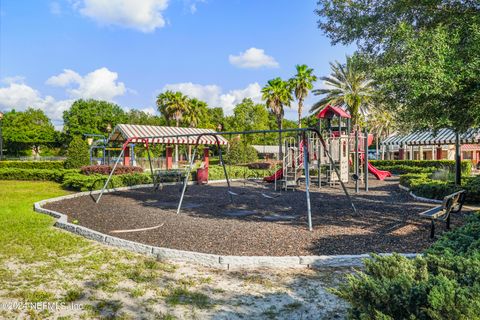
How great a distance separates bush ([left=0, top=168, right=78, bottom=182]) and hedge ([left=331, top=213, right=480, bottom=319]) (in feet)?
65.3

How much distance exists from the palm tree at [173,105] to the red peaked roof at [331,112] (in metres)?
31.5

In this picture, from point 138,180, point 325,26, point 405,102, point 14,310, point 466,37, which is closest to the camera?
point 14,310

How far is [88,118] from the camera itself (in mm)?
65375

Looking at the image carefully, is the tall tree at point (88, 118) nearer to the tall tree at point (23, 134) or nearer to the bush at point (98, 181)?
the tall tree at point (23, 134)

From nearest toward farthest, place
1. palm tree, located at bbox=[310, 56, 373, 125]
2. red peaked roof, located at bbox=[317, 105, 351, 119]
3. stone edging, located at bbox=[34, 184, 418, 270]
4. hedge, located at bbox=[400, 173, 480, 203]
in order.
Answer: stone edging, located at bbox=[34, 184, 418, 270]
hedge, located at bbox=[400, 173, 480, 203]
red peaked roof, located at bbox=[317, 105, 351, 119]
palm tree, located at bbox=[310, 56, 373, 125]

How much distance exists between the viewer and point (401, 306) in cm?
280

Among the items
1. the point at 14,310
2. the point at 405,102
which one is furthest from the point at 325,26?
the point at 14,310

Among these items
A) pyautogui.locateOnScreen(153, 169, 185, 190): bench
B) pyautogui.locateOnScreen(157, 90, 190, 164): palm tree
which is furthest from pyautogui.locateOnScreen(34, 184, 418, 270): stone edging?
pyautogui.locateOnScreen(157, 90, 190, 164): palm tree

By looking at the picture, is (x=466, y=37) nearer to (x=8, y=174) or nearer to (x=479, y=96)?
(x=479, y=96)

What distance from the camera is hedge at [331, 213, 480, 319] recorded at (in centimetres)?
255

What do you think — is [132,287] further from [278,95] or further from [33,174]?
[278,95]

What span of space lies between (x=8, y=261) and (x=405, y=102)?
819 cm

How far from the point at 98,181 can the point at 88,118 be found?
53778 millimetres

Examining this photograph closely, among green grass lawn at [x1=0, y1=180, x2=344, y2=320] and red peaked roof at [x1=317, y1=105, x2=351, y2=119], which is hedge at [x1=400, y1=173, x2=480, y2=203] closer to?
red peaked roof at [x1=317, y1=105, x2=351, y2=119]
